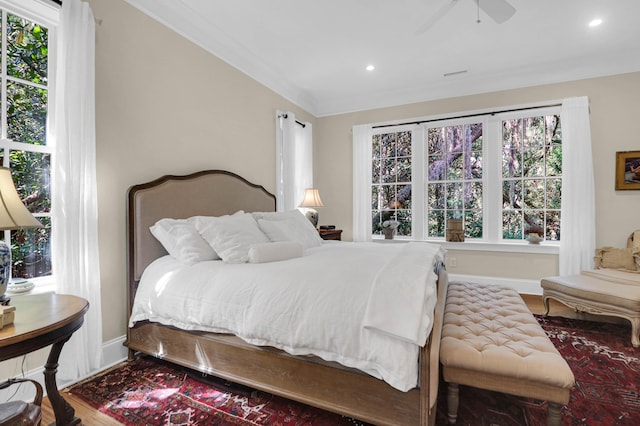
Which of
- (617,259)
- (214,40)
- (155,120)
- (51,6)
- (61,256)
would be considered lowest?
(617,259)

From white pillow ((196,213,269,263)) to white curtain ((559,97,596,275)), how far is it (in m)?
3.65

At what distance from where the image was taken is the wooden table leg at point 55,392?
144cm

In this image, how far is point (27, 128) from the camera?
1.91 m

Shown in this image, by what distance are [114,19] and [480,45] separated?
134 inches

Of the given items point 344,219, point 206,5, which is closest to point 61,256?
point 206,5

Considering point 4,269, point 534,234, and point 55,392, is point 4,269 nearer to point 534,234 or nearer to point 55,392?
point 55,392

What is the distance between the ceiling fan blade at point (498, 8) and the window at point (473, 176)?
6.56 feet

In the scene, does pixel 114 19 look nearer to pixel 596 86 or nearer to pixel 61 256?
pixel 61 256

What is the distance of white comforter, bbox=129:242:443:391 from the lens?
4.38 ft

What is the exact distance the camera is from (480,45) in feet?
11.0

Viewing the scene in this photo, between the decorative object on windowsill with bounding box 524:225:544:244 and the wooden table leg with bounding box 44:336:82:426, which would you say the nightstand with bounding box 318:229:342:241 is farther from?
the wooden table leg with bounding box 44:336:82:426

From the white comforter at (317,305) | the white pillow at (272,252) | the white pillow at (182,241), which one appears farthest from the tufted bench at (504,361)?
the white pillow at (182,241)

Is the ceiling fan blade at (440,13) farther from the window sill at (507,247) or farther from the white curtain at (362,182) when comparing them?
the window sill at (507,247)

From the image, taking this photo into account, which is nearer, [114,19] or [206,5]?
[114,19]
